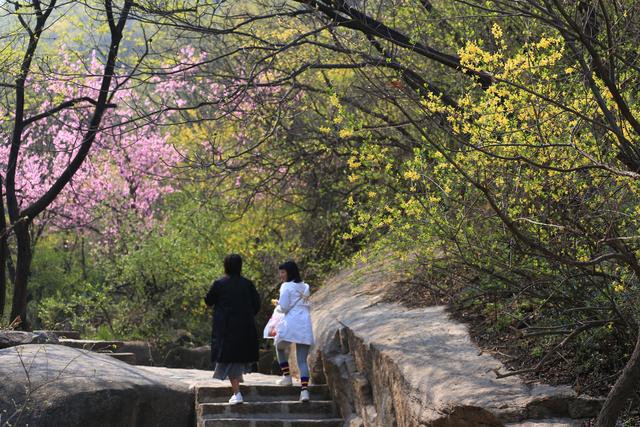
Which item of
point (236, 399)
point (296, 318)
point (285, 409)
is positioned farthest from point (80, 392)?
point (296, 318)

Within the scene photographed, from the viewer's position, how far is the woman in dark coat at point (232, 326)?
10.5 metres

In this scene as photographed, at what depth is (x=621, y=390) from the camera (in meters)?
4.90

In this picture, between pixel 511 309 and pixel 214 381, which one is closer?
pixel 511 309

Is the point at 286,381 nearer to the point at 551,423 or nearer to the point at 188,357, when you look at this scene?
the point at 188,357

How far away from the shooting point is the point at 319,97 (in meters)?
13.6

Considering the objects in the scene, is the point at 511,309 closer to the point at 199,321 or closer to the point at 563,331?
the point at 563,331

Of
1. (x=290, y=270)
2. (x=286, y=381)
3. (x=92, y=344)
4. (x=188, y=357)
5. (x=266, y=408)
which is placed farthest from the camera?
(x=188, y=357)

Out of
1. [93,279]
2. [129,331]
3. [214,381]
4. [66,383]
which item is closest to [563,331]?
[66,383]

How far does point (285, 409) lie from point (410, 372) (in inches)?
152

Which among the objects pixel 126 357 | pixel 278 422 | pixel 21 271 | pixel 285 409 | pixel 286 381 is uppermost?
pixel 21 271

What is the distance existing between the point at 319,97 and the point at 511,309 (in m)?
6.49

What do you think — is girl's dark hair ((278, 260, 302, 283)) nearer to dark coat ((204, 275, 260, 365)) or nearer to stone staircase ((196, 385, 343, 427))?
dark coat ((204, 275, 260, 365))

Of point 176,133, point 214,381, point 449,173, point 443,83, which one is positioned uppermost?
point 176,133

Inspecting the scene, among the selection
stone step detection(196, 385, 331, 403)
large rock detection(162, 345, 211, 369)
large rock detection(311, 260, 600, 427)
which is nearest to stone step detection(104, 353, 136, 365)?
large rock detection(162, 345, 211, 369)
